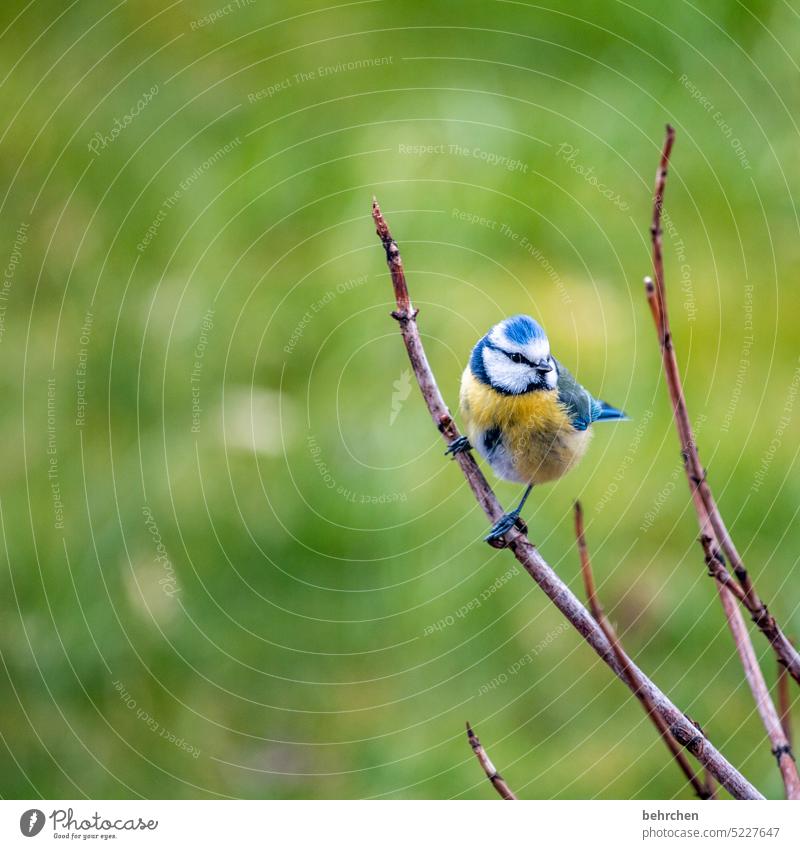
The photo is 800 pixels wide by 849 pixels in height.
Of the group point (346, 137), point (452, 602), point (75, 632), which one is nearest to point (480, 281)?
point (346, 137)

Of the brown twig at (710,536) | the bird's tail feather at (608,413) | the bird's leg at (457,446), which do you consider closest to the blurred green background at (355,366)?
the bird's tail feather at (608,413)

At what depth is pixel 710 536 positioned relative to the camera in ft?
1.33

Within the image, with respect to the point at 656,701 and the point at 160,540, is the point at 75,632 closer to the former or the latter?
the point at 160,540

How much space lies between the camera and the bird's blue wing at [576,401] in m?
0.80

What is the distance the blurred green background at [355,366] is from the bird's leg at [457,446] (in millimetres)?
187

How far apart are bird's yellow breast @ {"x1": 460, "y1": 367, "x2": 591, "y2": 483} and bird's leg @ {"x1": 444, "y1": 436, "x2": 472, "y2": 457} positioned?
3cm

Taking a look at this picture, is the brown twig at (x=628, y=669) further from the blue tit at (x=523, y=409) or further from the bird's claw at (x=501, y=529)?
the blue tit at (x=523, y=409)

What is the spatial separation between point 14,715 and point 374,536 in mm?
439

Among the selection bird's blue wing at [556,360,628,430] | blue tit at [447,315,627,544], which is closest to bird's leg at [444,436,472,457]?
blue tit at [447,315,627,544]

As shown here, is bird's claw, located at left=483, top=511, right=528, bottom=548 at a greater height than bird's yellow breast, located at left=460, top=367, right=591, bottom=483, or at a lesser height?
lesser

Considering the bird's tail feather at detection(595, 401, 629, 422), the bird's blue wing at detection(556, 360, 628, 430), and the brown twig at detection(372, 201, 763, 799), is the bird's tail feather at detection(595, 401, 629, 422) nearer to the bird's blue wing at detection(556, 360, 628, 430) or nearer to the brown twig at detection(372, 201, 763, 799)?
the bird's blue wing at detection(556, 360, 628, 430)

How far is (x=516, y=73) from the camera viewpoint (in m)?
1.06

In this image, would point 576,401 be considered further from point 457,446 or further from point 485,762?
point 485,762

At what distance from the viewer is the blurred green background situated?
3.05 feet
